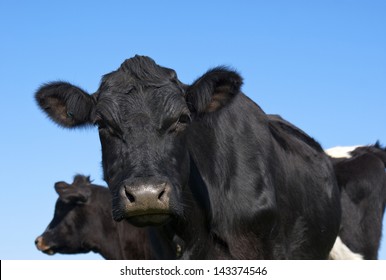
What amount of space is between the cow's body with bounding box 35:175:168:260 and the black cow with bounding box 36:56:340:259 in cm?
1116

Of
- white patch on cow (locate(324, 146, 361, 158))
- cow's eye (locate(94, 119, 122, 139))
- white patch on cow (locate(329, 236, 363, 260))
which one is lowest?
white patch on cow (locate(329, 236, 363, 260))

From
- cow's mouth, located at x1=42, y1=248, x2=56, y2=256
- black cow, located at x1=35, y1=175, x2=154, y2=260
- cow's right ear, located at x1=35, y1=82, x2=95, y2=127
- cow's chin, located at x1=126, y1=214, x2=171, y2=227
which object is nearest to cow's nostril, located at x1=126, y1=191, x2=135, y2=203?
cow's chin, located at x1=126, y1=214, x2=171, y2=227

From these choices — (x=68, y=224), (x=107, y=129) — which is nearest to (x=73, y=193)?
(x=68, y=224)

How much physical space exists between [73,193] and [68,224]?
0.86 m

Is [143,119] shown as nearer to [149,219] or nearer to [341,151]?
[149,219]

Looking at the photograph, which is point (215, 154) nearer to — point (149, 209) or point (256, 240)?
point (256, 240)

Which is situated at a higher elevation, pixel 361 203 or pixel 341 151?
pixel 341 151

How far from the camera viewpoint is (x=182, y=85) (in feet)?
26.3

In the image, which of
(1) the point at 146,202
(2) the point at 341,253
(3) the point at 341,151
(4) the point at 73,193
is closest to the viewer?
(1) the point at 146,202

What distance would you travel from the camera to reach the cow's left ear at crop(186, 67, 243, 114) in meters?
7.96

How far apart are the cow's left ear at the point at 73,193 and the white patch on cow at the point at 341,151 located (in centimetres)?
747

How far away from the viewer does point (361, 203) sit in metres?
12.9

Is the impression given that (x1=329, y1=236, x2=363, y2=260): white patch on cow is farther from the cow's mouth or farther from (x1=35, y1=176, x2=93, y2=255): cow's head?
the cow's mouth
